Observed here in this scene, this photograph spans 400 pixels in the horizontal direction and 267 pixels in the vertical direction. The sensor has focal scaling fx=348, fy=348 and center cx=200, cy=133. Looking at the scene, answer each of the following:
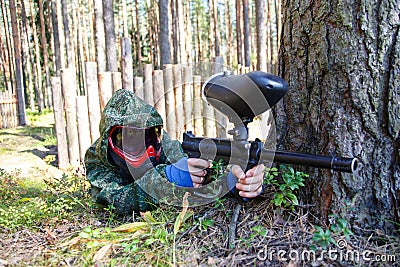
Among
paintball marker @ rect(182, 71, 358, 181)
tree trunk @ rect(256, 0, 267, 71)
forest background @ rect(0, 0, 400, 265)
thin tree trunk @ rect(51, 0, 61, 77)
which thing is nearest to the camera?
paintball marker @ rect(182, 71, 358, 181)

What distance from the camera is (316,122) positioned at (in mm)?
1917

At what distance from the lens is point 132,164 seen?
7.97 feet

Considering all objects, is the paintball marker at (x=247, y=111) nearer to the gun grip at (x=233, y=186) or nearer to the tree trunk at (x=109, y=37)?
the gun grip at (x=233, y=186)

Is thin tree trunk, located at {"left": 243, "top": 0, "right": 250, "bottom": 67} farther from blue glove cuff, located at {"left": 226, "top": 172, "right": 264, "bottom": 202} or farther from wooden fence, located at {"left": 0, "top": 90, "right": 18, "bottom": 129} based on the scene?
blue glove cuff, located at {"left": 226, "top": 172, "right": 264, "bottom": 202}

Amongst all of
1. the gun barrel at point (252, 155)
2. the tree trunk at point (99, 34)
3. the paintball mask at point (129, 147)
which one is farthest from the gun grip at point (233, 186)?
the tree trunk at point (99, 34)

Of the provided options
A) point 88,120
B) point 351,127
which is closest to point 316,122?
point 351,127

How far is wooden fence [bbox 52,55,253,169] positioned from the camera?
20.1ft

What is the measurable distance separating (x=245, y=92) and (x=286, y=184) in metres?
0.56

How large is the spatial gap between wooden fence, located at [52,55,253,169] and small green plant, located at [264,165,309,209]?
12.7 ft

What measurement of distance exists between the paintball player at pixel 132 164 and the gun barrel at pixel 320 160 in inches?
19.9

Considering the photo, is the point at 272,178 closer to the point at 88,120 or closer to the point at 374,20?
the point at 374,20

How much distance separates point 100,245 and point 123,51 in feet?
17.2

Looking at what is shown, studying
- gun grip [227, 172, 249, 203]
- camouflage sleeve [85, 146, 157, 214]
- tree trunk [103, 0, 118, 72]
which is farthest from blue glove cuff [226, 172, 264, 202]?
tree trunk [103, 0, 118, 72]

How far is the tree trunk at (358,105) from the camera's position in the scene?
1.76 m
